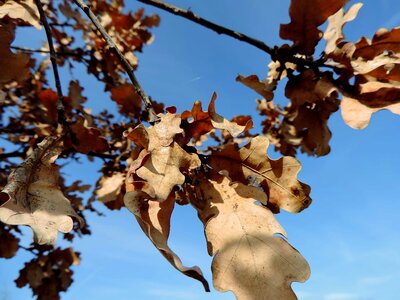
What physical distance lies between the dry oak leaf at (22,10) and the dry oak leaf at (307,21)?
898 mm

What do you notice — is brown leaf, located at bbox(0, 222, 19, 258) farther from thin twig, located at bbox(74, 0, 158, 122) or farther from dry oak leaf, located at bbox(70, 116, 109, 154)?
thin twig, located at bbox(74, 0, 158, 122)

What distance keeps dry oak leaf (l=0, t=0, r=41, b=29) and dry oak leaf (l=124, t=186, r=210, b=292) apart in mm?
932

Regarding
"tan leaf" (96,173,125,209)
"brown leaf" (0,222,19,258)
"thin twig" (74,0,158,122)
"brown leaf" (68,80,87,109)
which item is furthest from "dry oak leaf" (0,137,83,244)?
"brown leaf" (0,222,19,258)

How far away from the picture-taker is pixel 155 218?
0.76 meters

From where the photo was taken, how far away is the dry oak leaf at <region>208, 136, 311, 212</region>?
0.87m

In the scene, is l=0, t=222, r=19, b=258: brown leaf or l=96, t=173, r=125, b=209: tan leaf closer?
l=96, t=173, r=125, b=209: tan leaf

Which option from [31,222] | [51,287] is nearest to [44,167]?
[31,222]

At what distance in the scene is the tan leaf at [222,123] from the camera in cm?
84

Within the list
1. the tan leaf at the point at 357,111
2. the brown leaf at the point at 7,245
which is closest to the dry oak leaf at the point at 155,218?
the tan leaf at the point at 357,111

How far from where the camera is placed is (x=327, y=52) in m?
1.20

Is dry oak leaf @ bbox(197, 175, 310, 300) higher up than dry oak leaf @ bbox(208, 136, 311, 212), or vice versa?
dry oak leaf @ bbox(208, 136, 311, 212)

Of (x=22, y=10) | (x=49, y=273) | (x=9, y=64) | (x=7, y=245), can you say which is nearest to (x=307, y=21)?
(x=9, y=64)

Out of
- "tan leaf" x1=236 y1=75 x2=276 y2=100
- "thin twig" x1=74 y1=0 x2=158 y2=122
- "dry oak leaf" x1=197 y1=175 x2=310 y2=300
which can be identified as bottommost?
"dry oak leaf" x1=197 y1=175 x2=310 y2=300

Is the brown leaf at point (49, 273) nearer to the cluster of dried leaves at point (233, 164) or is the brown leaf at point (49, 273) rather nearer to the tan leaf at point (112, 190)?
the cluster of dried leaves at point (233, 164)
